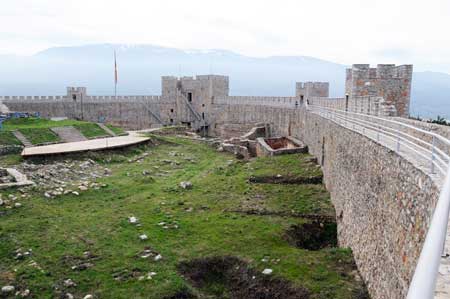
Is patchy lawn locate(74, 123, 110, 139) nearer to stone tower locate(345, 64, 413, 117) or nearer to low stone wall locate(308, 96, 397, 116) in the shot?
low stone wall locate(308, 96, 397, 116)

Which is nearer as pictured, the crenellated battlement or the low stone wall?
the low stone wall

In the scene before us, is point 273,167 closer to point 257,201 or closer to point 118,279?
point 257,201

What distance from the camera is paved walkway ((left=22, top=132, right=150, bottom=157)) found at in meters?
24.6

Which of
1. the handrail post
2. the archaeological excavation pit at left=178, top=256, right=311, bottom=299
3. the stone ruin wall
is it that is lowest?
the archaeological excavation pit at left=178, top=256, right=311, bottom=299

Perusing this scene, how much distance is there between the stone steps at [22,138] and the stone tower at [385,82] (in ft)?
61.0

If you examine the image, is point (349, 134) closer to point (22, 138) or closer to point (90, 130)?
point (22, 138)

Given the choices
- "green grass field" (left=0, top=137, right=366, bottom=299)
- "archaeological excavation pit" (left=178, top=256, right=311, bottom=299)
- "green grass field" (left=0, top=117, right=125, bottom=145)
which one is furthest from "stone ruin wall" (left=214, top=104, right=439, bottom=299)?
"green grass field" (left=0, top=117, right=125, bottom=145)

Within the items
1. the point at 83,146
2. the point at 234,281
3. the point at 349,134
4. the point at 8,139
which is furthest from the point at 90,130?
the point at 234,281

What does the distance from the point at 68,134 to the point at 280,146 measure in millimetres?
14151

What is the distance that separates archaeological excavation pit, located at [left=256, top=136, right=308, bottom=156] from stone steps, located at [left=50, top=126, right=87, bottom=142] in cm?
1207

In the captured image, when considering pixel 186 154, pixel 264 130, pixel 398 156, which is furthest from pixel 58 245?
pixel 264 130

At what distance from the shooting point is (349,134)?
1359 centimetres

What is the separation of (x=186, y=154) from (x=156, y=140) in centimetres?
440

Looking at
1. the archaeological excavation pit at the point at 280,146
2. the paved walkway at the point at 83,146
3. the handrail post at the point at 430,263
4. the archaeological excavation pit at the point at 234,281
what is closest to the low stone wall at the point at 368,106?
the archaeological excavation pit at the point at 280,146
